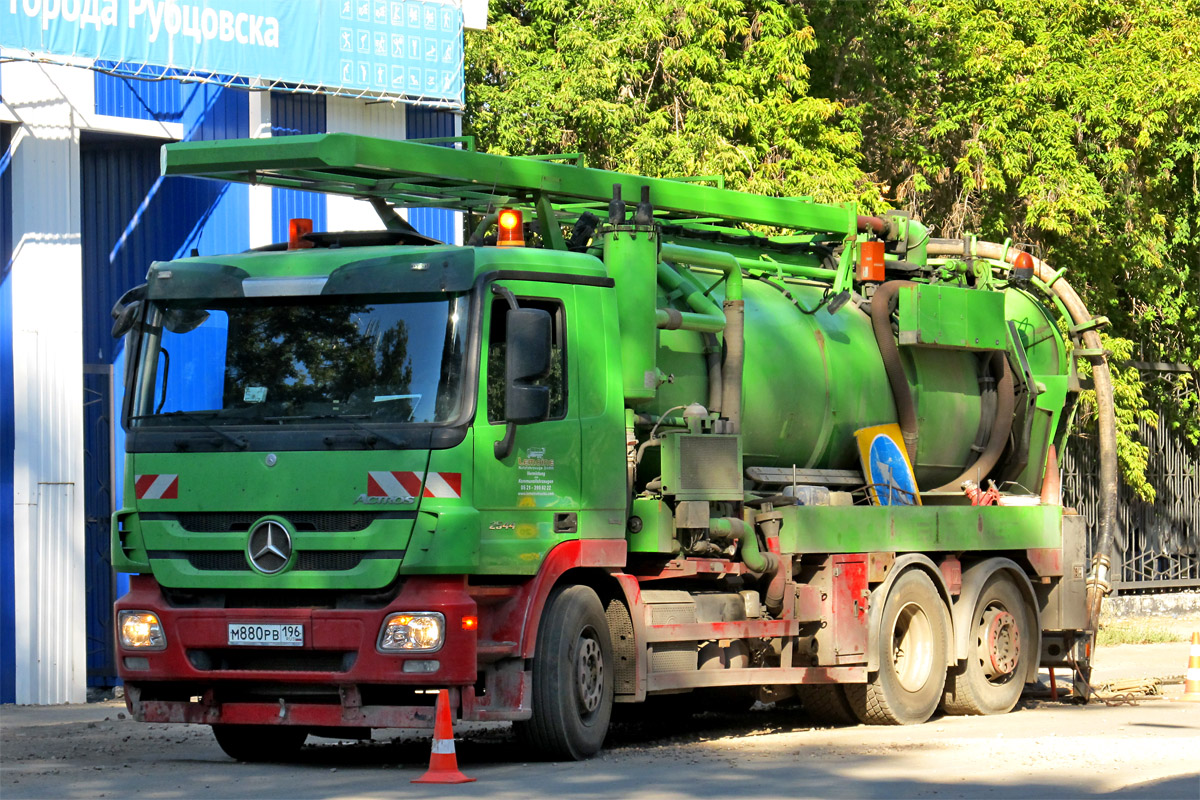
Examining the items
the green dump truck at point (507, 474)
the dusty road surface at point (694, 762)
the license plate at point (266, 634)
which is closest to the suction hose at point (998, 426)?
the green dump truck at point (507, 474)

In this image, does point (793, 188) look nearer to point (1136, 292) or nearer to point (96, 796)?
point (1136, 292)

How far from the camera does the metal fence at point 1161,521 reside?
23.5m

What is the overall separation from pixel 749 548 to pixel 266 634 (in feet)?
10.9

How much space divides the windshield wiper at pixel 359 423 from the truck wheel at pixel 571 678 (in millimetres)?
1320

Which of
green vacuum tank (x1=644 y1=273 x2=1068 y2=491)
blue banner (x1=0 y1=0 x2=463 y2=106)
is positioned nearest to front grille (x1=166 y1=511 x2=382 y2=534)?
green vacuum tank (x1=644 y1=273 x2=1068 y2=491)

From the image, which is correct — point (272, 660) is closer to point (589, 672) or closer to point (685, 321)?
point (589, 672)

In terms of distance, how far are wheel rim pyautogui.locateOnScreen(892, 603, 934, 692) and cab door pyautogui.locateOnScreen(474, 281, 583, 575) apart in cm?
369

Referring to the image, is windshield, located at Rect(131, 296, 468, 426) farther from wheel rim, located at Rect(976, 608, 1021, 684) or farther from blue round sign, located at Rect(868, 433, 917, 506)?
wheel rim, located at Rect(976, 608, 1021, 684)

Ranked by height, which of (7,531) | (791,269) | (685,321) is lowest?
(7,531)

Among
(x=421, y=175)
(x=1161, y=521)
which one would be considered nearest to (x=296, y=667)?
(x=421, y=175)

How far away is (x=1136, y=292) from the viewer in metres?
23.1

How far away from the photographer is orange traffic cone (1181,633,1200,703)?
1400 centimetres

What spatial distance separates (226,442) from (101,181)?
739 centimetres

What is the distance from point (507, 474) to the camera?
980 cm
